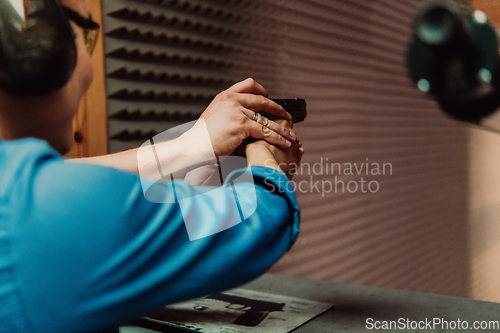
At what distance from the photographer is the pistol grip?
2.61 ft

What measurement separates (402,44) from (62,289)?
101 inches

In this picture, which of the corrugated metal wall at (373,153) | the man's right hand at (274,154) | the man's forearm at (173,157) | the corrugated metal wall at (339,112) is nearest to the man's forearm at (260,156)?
the man's right hand at (274,154)

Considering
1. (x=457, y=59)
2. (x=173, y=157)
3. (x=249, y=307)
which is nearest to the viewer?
(x=457, y=59)

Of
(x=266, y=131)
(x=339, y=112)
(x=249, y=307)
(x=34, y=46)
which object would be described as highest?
(x=34, y=46)

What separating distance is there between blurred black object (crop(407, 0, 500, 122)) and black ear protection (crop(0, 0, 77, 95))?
0.56 meters

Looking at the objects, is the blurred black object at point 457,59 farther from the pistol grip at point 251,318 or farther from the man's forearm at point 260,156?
the pistol grip at point 251,318

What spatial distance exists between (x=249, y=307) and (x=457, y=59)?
683 millimetres

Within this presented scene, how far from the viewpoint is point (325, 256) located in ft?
6.44

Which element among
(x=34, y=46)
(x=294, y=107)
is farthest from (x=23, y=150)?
(x=294, y=107)

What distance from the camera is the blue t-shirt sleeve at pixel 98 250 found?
1.11 feet

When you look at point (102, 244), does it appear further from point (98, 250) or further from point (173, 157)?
point (173, 157)

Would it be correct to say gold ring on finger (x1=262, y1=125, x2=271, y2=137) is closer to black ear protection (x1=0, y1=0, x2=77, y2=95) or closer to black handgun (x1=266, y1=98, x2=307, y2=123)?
black handgun (x1=266, y1=98, x2=307, y2=123)

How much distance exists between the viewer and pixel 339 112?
2027mm

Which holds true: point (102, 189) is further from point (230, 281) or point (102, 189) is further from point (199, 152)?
point (199, 152)
